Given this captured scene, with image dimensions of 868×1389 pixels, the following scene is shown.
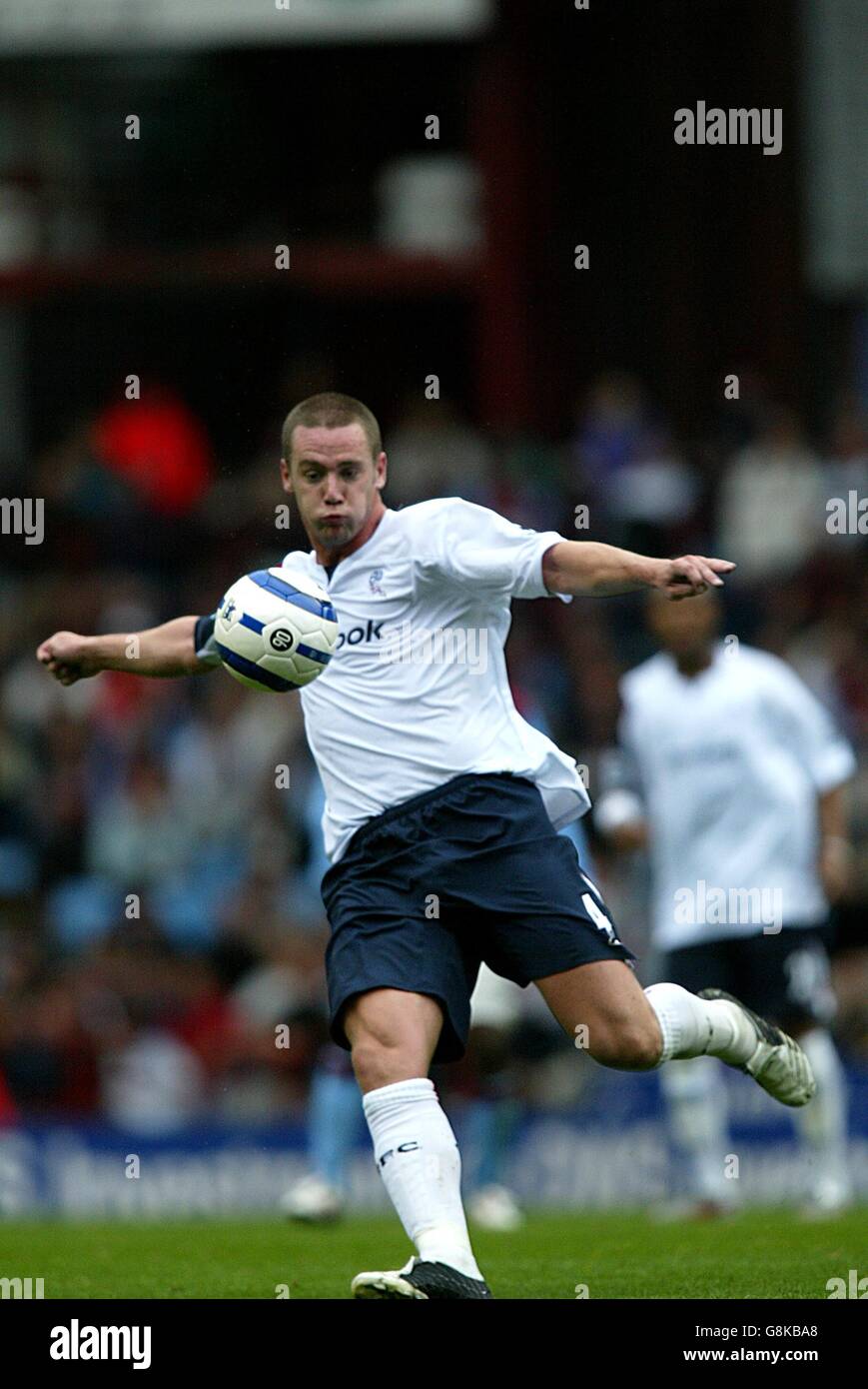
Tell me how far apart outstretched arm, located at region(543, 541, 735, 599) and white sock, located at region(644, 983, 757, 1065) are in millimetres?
1216

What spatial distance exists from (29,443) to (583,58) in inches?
195

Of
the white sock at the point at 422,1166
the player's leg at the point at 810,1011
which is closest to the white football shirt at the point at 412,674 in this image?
the white sock at the point at 422,1166

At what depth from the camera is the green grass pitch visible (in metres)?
7.44

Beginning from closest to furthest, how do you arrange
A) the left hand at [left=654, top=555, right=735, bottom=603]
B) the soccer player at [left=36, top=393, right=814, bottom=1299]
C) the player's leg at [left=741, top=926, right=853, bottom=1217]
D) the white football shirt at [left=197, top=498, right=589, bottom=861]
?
1. the left hand at [left=654, top=555, right=735, bottom=603]
2. the soccer player at [left=36, top=393, right=814, bottom=1299]
3. the white football shirt at [left=197, top=498, right=589, bottom=861]
4. the player's leg at [left=741, top=926, right=853, bottom=1217]

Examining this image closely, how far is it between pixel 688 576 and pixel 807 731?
4.49 meters

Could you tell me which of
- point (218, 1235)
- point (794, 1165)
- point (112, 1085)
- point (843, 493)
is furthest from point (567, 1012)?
point (843, 493)

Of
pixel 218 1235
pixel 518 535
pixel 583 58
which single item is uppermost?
pixel 583 58

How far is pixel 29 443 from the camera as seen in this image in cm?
1945

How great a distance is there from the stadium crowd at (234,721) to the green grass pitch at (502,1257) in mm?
3362

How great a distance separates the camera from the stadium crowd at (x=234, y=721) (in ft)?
49.3

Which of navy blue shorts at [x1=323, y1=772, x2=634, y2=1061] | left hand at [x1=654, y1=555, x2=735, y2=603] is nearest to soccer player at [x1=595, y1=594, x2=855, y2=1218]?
navy blue shorts at [x1=323, y1=772, x2=634, y2=1061]

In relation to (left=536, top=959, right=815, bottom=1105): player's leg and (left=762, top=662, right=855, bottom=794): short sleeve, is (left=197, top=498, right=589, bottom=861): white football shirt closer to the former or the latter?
(left=536, top=959, right=815, bottom=1105): player's leg

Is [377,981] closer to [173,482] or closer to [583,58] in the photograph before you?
[173,482]

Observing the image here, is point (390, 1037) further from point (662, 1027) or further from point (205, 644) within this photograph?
point (205, 644)
